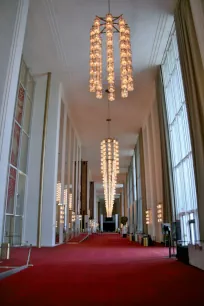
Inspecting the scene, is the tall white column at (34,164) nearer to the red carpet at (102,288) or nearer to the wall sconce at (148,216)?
the red carpet at (102,288)

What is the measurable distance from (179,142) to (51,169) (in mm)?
5522

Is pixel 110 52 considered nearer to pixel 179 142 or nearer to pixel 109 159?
pixel 179 142

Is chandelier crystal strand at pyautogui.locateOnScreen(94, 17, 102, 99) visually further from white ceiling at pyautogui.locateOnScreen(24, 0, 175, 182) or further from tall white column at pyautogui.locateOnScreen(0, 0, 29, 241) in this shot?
white ceiling at pyautogui.locateOnScreen(24, 0, 175, 182)

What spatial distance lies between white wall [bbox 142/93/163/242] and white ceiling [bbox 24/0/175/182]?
109 cm

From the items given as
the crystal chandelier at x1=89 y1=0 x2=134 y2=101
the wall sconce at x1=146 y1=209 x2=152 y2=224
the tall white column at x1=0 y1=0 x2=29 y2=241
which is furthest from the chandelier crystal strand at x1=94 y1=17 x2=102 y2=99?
the wall sconce at x1=146 y1=209 x2=152 y2=224

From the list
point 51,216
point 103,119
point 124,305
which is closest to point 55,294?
point 124,305

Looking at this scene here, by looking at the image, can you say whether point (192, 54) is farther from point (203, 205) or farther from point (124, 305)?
point (124, 305)

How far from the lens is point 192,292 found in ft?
10.1

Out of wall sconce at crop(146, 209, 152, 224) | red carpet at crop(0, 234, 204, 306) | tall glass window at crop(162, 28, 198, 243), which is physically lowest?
red carpet at crop(0, 234, 204, 306)

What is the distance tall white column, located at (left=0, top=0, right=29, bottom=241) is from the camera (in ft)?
18.6

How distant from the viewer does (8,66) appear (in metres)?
6.02

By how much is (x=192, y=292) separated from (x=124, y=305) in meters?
1.02

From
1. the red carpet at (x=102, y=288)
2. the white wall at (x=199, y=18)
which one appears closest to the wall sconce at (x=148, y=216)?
the white wall at (x=199, y=18)

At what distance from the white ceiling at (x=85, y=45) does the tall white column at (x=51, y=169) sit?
1.20m
